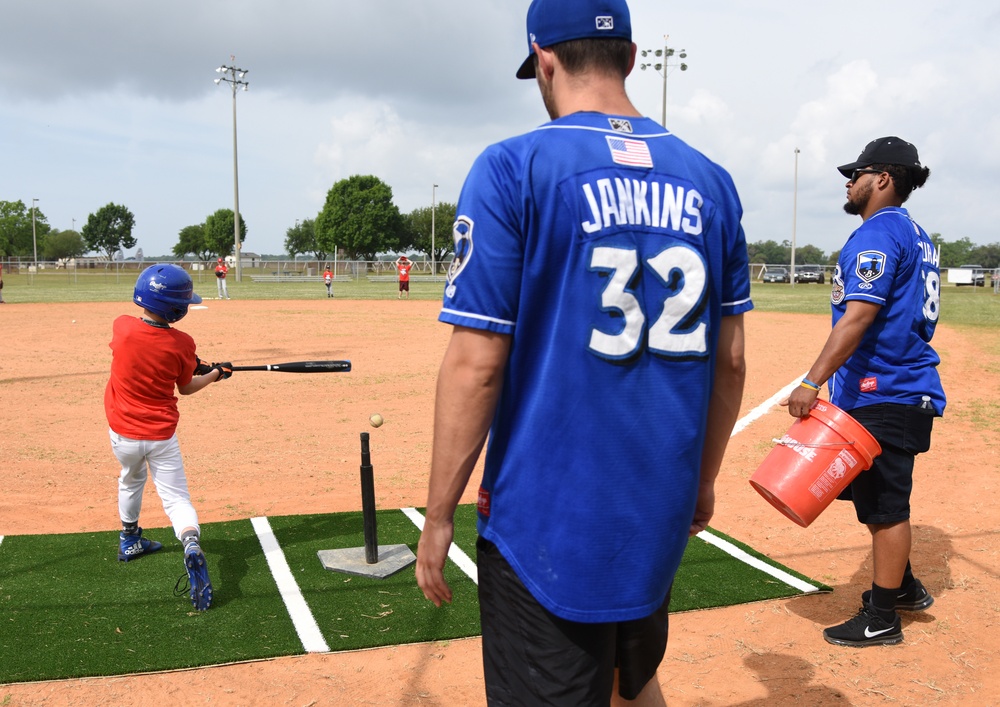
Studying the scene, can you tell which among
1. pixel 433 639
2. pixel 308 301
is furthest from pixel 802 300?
pixel 433 639

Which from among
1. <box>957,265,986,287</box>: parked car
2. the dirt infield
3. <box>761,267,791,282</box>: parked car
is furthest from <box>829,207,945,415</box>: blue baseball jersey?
<box>957,265,986,287</box>: parked car

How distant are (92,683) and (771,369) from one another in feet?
40.3

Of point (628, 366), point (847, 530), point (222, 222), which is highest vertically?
point (222, 222)

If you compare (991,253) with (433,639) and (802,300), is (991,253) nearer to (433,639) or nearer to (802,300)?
(802,300)

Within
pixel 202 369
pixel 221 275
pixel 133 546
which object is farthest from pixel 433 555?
pixel 221 275

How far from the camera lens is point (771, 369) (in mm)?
13961

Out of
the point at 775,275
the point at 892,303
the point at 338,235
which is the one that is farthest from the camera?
the point at 338,235

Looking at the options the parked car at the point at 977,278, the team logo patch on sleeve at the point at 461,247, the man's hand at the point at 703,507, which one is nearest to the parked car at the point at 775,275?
the parked car at the point at 977,278

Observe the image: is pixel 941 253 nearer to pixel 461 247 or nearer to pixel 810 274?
pixel 810 274

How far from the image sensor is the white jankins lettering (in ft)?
5.77

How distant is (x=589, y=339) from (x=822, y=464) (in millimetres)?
2392

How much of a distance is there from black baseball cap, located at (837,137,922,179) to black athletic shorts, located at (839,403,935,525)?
123cm

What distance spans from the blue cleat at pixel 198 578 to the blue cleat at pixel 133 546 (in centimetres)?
97

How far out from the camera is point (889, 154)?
13.6 ft
